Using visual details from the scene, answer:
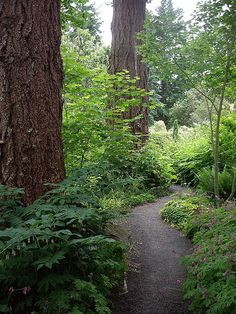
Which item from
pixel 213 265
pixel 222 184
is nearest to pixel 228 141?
pixel 222 184

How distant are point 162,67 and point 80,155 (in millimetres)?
2284

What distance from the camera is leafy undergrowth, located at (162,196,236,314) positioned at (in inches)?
95.9

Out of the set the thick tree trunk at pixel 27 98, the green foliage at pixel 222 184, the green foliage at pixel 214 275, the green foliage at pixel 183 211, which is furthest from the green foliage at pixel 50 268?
the green foliage at pixel 222 184

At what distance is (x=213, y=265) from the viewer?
2.78 metres

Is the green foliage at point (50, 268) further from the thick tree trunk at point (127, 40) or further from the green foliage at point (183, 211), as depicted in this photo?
the thick tree trunk at point (127, 40)

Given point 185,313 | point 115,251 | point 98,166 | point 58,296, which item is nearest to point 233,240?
point 185,313

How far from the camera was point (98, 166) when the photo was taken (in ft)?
10.1

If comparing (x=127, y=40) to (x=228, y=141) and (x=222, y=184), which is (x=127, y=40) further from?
(x=222, y=184)

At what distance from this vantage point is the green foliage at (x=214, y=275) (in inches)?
94.2

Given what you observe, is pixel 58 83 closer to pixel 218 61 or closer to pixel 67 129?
pixel 67 129

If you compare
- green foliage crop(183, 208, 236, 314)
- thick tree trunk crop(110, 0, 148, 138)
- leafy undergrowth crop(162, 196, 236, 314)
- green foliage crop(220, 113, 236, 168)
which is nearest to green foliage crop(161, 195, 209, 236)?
leafy undergrowth crop(162, 196, 236, 314)

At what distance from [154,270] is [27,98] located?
2.43m

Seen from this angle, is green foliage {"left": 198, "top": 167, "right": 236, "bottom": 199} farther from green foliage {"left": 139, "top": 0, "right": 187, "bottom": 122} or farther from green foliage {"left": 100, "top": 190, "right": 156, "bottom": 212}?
green foliage {"left": 139, "top": 0, "right": 187, "bottom": 122}

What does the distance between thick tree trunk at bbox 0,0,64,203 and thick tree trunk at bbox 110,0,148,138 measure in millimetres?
5764
